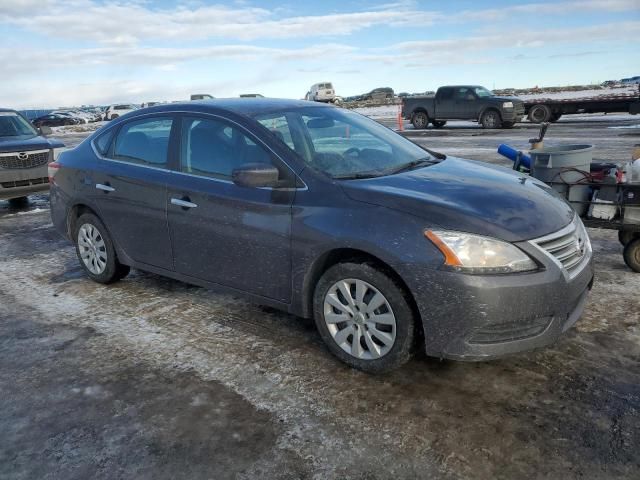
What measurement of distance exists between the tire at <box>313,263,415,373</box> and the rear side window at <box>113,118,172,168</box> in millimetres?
1857

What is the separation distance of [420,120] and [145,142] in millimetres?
21802

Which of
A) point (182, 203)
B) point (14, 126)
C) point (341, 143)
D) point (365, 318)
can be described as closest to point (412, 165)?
point (341, 143)

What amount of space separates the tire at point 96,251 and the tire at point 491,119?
1972 cm

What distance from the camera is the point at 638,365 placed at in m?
3.45

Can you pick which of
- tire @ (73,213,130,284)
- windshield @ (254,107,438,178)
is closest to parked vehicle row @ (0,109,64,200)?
tire @ (73,213,130,284)

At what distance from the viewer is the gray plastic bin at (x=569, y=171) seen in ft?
16.9

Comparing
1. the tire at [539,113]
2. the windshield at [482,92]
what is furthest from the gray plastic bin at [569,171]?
the tire at [539,113]

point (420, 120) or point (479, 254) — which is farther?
point (420, 120)

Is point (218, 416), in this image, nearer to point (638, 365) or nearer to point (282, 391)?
point (282, 391)

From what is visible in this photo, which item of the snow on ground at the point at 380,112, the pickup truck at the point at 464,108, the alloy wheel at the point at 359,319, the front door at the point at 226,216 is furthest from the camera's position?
the snow on ground at the point at 380,112

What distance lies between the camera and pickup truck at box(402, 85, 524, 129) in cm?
2205

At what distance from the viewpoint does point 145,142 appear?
4.74m

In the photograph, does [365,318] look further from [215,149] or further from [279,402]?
[215,149]

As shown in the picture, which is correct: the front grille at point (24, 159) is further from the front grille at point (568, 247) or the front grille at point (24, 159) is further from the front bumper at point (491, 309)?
the front grille at point (568, 247)
